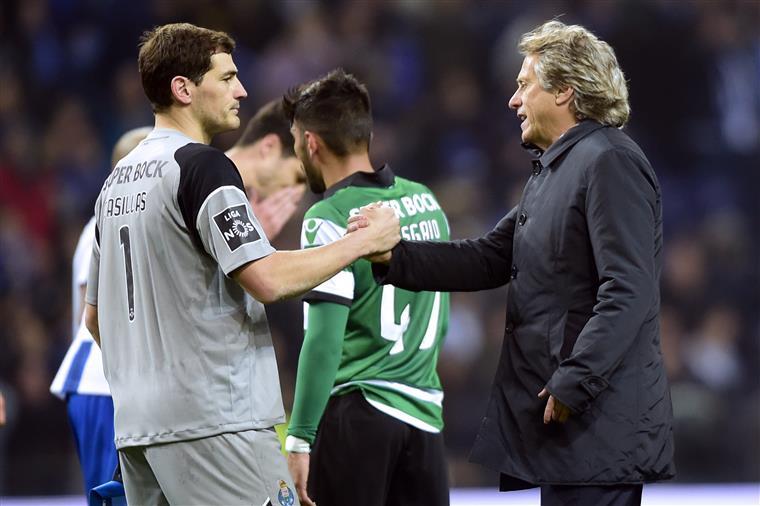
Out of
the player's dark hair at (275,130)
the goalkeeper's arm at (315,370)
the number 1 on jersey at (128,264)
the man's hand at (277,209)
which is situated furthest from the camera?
the player's dark hair at (275,130)

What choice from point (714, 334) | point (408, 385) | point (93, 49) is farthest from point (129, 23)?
point (408, 385)

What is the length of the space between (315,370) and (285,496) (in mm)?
607

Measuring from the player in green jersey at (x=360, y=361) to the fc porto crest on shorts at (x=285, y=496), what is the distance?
1.80 feet

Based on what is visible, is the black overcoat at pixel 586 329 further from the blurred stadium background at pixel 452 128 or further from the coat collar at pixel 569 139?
the blurred stadium background at pixel 452 128

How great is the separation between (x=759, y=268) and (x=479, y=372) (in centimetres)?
227

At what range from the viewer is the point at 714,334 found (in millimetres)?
8383

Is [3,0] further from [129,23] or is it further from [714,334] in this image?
[714,334]

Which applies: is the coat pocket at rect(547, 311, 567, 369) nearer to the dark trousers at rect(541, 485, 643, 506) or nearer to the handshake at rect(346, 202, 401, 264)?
the dark trousers at rect(541, 485, 643, 506)

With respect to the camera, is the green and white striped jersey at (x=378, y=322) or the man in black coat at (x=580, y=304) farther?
the green and white striped jersey at (x=378, y=322)

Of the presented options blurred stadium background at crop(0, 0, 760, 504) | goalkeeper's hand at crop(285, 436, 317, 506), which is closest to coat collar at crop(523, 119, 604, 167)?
goalkeeper's hand at crop(285, 436, 317, 506)

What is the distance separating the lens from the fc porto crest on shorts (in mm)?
2905

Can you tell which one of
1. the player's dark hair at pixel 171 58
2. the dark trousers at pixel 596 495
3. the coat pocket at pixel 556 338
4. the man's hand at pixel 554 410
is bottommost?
the dark trousers at pixel 596 495

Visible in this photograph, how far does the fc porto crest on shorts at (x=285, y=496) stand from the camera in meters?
2.90

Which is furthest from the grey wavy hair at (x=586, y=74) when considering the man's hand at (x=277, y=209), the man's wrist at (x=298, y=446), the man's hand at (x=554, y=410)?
the man's hand at (x=277, y=209)
